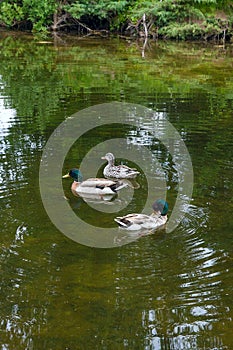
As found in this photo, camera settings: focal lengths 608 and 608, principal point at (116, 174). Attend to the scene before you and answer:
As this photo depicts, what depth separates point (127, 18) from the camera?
34.2 meters

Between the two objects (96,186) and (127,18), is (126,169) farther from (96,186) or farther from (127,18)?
(127,18)

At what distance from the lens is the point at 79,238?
26.3 feet

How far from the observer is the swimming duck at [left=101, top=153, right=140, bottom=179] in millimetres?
10633

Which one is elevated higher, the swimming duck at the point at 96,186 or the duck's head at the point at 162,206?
the swimming duck at the point at 96,186

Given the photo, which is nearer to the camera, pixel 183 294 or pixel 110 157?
pixel 183 294

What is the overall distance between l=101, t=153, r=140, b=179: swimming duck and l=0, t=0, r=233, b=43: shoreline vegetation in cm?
2181

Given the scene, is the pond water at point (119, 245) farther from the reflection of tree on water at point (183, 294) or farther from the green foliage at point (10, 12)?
the green foliage at point (10, 12)

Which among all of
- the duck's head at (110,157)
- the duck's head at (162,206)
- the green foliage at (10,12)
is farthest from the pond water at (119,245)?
the green foliage at (10,12)

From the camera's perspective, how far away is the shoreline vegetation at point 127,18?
31.7 m

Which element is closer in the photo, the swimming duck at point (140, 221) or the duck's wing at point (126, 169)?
the swimming duck at point (140, 221)

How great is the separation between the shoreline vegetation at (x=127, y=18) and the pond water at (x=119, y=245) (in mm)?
15494

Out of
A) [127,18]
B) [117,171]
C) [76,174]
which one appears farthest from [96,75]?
[127,18]

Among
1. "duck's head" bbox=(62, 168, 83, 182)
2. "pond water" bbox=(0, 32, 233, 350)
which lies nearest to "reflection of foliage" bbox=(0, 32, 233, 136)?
"pond water" bbox=(0, 32, 233, 350)

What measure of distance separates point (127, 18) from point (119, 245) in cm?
2800
